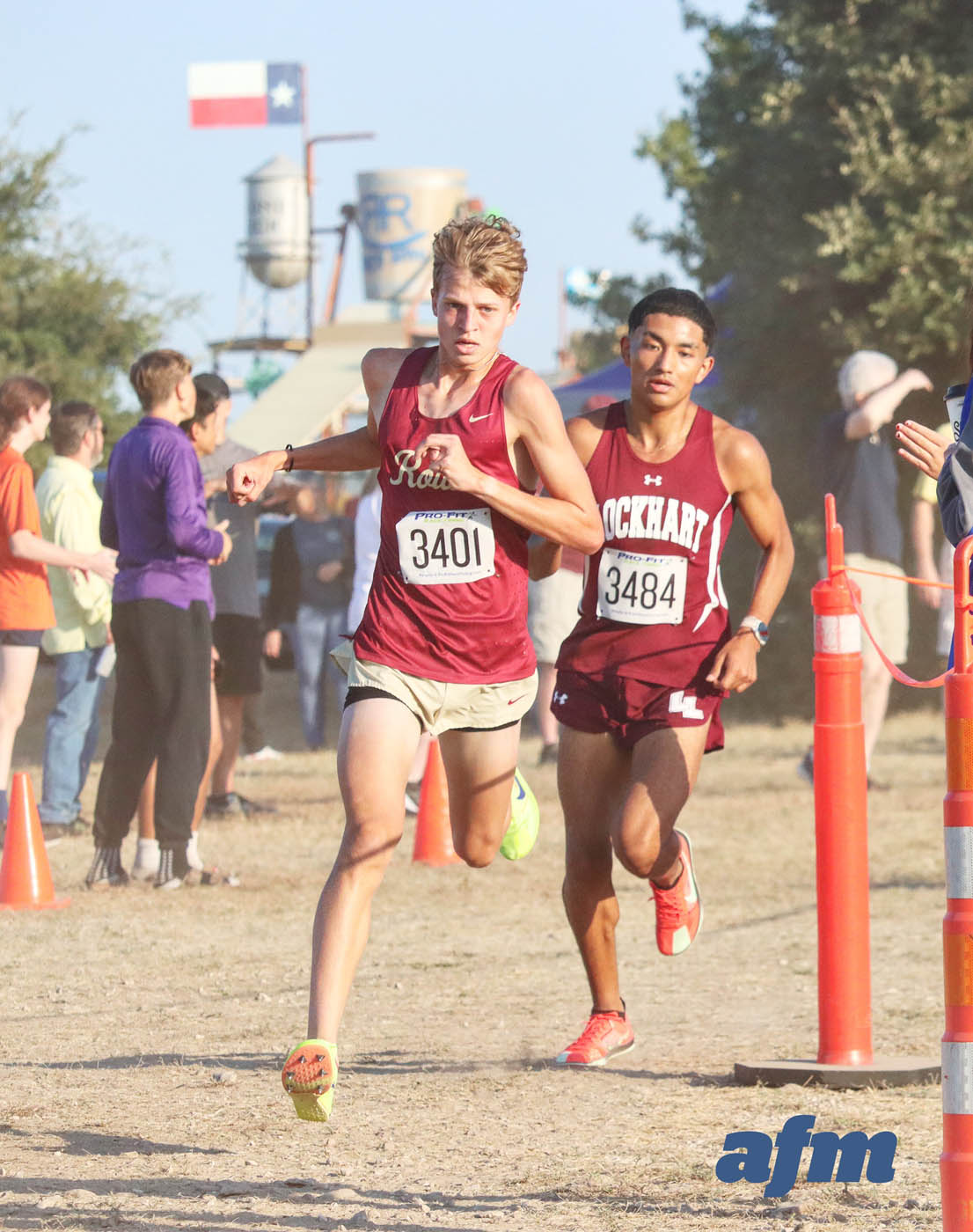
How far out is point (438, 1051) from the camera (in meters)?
5.88

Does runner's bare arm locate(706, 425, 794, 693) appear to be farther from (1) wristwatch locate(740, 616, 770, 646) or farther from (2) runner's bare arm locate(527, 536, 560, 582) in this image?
(2) runner's bare arm locate(527, 536, 560, 582)

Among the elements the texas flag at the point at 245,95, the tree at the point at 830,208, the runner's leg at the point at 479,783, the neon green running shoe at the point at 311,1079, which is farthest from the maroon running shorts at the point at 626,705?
the texas flag at the point at 245,95

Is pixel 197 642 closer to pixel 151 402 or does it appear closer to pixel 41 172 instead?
pixel 151 402

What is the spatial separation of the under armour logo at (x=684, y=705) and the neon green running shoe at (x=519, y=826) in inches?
19.7

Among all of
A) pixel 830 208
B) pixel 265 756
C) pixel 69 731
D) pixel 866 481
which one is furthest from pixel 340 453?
pixel 830 208

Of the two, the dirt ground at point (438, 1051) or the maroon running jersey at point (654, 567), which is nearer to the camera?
the dirt ground at point (438, 1051)

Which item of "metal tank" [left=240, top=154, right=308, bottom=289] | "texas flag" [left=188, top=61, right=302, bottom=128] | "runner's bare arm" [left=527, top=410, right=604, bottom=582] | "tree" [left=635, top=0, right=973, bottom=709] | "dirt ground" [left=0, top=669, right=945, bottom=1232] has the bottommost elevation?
"dirt ground" [left=0, top=669, right=945, bottom=1232]

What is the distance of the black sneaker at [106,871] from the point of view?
8.60 meters

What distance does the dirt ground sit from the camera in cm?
418

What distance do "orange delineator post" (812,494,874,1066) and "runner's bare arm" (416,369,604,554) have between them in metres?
0.86

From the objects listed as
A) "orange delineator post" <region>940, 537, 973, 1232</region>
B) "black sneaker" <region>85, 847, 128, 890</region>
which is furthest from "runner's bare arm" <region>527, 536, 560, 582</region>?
"black sneaker" <region>85, 847, 128, 890</region>

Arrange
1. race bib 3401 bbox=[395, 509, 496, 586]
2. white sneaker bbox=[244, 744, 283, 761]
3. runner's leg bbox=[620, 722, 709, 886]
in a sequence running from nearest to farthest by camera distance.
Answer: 1. race bib 3401 bbox=[395, 509, 496, 586]
2. runner's leg bbox=[620, 722, 709, 886]
3. white sneaker bbox=[244, 744, 283, 761]

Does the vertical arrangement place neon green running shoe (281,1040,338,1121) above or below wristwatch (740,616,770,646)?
below

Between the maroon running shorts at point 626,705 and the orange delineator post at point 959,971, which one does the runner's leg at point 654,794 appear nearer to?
the maroon running shorts at point 626,705
